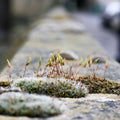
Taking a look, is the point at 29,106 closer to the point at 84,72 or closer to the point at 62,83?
the point at 62,83

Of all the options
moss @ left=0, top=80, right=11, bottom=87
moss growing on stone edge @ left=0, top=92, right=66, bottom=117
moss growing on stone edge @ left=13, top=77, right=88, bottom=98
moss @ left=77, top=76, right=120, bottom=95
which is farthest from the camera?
moss @ left=77, top=76, right=120, bottom=95

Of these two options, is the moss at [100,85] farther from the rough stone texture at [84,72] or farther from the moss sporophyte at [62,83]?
the rough stone texture at [84,72]

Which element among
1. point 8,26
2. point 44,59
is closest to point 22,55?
point 44,59

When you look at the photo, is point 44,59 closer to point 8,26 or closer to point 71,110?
point 71,110

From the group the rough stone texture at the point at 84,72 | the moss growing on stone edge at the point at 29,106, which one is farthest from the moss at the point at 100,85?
the moss growing on stone edge at the point at 29,106

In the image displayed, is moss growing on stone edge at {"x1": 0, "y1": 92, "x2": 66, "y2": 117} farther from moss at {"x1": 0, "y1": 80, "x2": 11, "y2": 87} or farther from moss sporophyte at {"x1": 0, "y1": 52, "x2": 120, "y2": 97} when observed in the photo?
moss at {"x1": 0, "y1": 80, "x2": 11, "y2": 87}

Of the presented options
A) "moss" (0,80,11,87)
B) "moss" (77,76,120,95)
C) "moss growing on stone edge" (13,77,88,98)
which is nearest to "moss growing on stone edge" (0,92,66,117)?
"moss growing on stone edge" (13,77,88,98)

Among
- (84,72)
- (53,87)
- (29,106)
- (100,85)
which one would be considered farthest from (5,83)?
(84,72)
